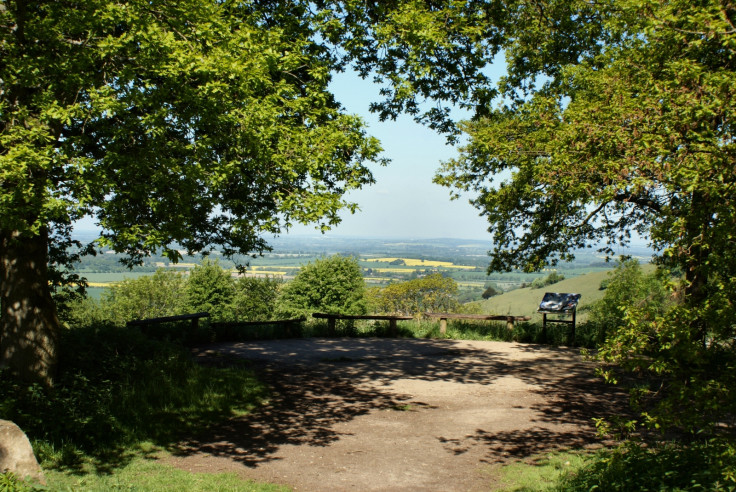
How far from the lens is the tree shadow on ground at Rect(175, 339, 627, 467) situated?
8.28m

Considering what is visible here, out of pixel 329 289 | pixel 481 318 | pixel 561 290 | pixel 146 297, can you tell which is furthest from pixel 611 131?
pixel 146 297

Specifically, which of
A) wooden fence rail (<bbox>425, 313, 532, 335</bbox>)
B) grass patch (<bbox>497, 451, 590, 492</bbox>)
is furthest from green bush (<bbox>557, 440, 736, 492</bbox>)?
wooden fence rail (<bbox>425, 313, 532, 335</bbox>)

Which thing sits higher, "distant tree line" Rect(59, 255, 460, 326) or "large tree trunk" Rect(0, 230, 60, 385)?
"large tree trunk" Rect(0, 230, 60, 385)

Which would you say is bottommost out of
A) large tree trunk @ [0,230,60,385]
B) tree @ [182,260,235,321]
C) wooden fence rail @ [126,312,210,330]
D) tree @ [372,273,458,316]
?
tree @ [372,273,458,316]

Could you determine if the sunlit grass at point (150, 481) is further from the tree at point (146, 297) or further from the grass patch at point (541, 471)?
the tree at point (146, 297)

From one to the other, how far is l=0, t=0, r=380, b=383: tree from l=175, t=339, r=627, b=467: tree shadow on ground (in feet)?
10.2

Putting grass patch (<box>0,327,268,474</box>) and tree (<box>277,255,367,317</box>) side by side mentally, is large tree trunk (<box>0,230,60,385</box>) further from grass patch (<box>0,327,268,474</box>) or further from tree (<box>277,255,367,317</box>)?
tree (<box>277,255,367,317</box>)

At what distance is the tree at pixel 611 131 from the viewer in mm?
4500

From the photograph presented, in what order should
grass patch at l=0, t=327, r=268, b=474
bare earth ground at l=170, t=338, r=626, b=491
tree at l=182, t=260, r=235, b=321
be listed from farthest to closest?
tree at l=182, t=260, r=235, b=321 < grass patch at l=0, t=327, r=268, b=474 < bare earth ground at l=170, t=338, r=626, b=491

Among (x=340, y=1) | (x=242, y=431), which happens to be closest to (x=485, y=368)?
(x=242, y=431)

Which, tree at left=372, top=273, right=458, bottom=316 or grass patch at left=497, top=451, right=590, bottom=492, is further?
tree at left=372, top=273, right=458, bottom=316

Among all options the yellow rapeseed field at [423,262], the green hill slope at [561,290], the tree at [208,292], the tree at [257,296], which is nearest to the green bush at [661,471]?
the tree at [208,292]

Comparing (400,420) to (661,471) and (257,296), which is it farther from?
(257,296)

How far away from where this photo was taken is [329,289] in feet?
118
